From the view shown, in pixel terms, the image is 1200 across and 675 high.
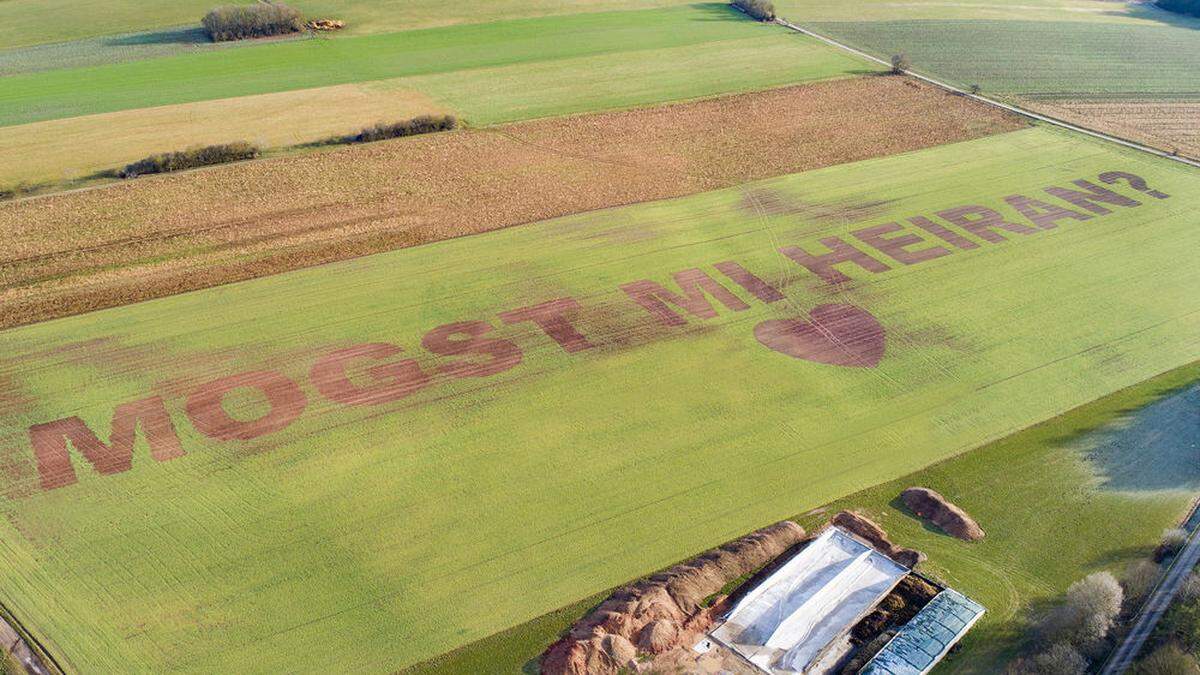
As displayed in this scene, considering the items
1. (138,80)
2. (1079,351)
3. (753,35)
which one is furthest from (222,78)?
(1079,351)

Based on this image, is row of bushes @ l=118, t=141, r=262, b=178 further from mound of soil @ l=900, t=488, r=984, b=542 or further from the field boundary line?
the field boundary line

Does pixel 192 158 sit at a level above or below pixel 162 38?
below

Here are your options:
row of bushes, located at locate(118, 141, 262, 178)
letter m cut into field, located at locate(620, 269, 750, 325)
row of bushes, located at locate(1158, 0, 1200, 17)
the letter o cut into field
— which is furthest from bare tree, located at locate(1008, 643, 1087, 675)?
row of bushes, located at locate(1158, 0, 1200, 17)

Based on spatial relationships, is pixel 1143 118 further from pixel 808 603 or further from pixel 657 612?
pixel 657 612

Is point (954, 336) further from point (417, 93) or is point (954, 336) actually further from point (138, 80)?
point (138, 80)

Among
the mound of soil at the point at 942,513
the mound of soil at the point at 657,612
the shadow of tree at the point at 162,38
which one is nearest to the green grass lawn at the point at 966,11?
the shadow of tree at the point at 162,38

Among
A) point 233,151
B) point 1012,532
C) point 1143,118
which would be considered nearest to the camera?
point 1012,532

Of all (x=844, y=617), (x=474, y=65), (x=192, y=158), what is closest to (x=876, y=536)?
(x=844, y=617)
